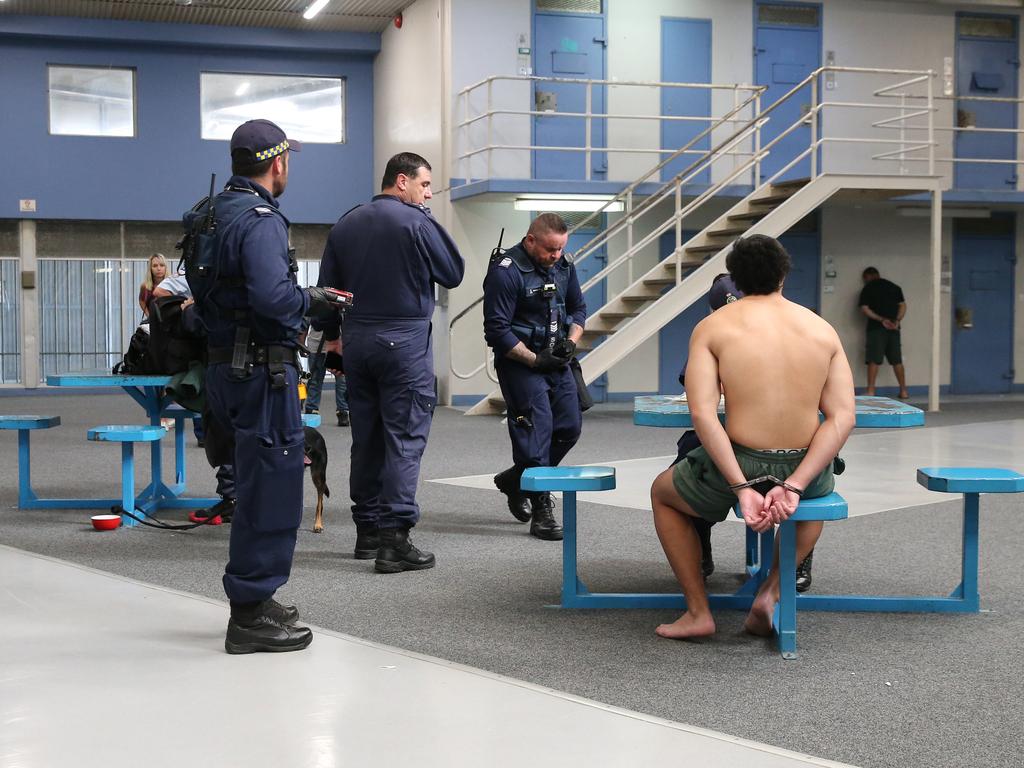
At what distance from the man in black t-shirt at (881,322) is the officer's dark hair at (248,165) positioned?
1208 cm

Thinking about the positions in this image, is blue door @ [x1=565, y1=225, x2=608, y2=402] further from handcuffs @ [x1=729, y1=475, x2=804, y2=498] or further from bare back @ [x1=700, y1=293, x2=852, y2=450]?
handcuffs @ [x1=729, y1=475, x2=804, y2=498]

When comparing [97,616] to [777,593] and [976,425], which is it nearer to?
[777,593]

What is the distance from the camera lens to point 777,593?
4336mm

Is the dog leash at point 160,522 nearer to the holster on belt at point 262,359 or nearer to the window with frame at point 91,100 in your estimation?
the holster on belt at point 262,359

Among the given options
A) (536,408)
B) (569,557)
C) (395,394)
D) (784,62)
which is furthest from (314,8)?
(569,557)

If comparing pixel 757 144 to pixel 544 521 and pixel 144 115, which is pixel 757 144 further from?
pixel 544 521

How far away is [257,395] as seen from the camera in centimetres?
401

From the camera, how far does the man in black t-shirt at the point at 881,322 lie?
1514cm

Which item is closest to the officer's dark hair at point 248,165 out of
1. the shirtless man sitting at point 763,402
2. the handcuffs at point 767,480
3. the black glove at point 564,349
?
the shirtless man sitting at point 763,402

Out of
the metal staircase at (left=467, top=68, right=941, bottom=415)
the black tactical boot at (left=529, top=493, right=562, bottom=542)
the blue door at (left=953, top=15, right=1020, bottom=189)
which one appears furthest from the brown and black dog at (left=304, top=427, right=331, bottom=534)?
the blue door at (left=953, top=15, right=1020, bottom=189)

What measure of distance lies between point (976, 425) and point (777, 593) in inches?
333

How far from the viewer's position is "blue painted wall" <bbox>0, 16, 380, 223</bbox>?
16125mm

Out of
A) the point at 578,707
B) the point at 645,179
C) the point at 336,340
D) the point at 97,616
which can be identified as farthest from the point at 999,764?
the point at 645,179

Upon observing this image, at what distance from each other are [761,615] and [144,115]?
14.2 m
